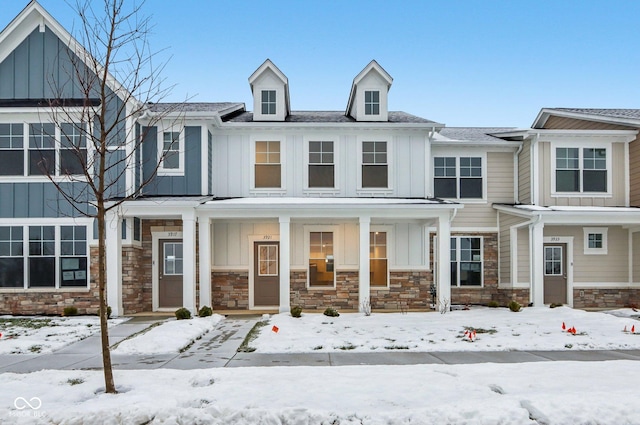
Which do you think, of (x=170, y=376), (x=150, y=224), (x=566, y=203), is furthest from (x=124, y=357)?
(x=566, y=203)

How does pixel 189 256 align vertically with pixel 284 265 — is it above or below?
above

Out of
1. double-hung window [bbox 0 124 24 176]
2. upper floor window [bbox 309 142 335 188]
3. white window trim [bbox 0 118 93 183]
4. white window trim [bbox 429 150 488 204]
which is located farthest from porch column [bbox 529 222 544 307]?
double-hung window [bbox 0 124 24 176]

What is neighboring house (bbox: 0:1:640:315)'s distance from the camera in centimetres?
→ 1445

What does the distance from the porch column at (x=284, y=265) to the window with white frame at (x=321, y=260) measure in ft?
5.23

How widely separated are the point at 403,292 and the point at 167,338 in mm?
7997

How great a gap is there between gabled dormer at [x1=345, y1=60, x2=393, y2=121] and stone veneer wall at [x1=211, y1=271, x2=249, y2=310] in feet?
19.8

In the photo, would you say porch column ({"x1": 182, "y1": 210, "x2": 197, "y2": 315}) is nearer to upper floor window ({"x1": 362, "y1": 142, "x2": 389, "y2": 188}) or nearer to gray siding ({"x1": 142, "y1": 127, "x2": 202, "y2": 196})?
gray siding ({"x1": 142, "y1": 127, "x2": 202, "y2": 196})

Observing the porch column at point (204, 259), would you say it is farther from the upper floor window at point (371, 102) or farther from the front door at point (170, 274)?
the upper floor window at point (371, 102)

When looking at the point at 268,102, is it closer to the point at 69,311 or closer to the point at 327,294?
the point at 327,294

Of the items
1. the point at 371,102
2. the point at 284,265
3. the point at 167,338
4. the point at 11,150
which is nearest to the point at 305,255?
the point at 284,265

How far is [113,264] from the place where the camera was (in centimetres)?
1410

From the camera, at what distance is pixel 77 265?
1447cm

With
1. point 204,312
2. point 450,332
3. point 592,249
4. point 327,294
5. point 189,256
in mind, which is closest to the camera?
point 450,332

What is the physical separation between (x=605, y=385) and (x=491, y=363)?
1.69m
